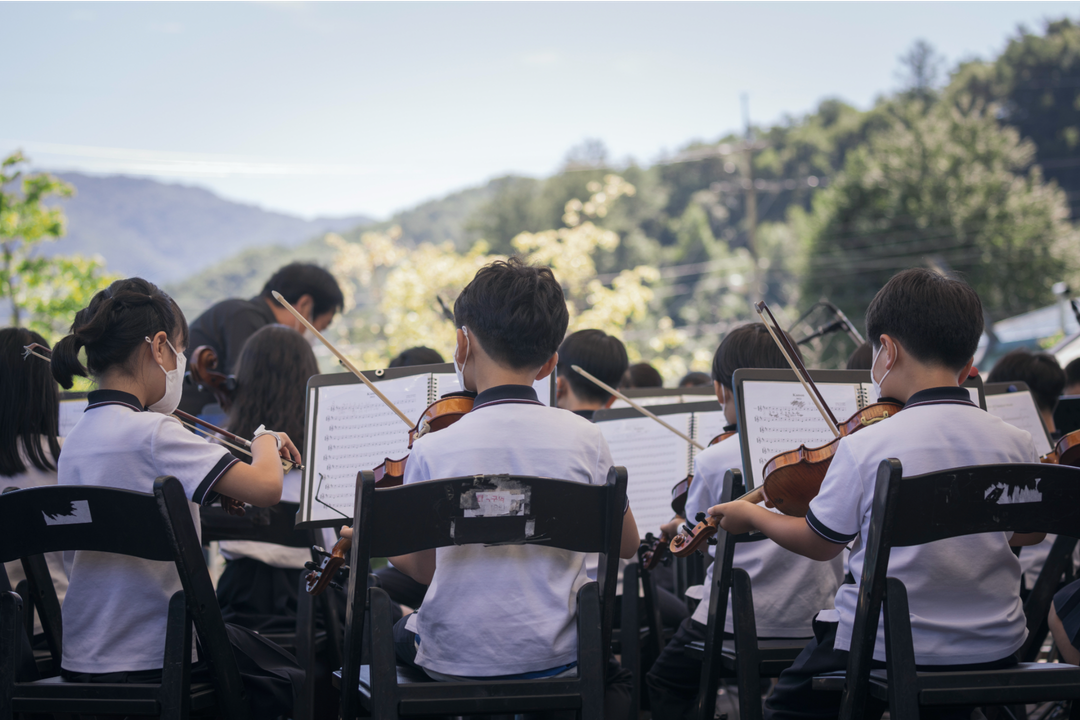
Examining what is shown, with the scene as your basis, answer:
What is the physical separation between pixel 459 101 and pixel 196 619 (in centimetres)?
4411

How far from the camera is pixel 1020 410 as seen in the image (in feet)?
10.8

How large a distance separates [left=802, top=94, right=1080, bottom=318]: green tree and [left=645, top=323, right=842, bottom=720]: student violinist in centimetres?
2809

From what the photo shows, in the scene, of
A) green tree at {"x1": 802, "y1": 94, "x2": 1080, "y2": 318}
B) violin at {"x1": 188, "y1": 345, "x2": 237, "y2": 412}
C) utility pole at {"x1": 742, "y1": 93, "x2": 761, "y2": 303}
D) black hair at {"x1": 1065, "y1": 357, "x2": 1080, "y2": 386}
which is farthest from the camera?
green tree at {"x1": 802, "y1": 94, "x2": 1080, "y2": 318}

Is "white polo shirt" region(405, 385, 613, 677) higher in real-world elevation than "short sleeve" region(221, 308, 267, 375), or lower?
lower

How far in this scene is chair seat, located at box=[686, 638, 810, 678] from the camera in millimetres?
2256

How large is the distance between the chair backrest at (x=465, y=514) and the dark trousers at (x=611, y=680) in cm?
30

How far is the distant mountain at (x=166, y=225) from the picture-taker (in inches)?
1657

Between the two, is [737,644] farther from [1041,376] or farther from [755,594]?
[1041,376]

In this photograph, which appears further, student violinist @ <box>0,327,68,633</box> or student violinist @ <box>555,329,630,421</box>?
student violinist @ <box>555,329,630,421</box>

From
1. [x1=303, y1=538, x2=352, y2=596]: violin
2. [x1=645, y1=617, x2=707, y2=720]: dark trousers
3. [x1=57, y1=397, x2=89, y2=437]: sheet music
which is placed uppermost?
[x1=57, y1=397, x2=89, y2=437]: sheet music

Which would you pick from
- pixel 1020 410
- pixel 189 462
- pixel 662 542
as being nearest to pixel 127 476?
pixel 189 462

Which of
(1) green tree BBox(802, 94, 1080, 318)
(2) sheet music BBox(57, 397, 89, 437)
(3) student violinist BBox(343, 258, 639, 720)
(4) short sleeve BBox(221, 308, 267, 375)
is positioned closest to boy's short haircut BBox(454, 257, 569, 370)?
(3) student violinist BBox(343, 258, 639, 720)

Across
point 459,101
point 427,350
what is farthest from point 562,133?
point 427,350

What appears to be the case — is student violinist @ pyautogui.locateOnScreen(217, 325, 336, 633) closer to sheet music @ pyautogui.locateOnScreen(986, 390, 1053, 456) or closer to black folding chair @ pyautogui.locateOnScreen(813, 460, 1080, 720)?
black folding chair @ pyautogui.locateOnScreen(813, 460, 1080, 720)
